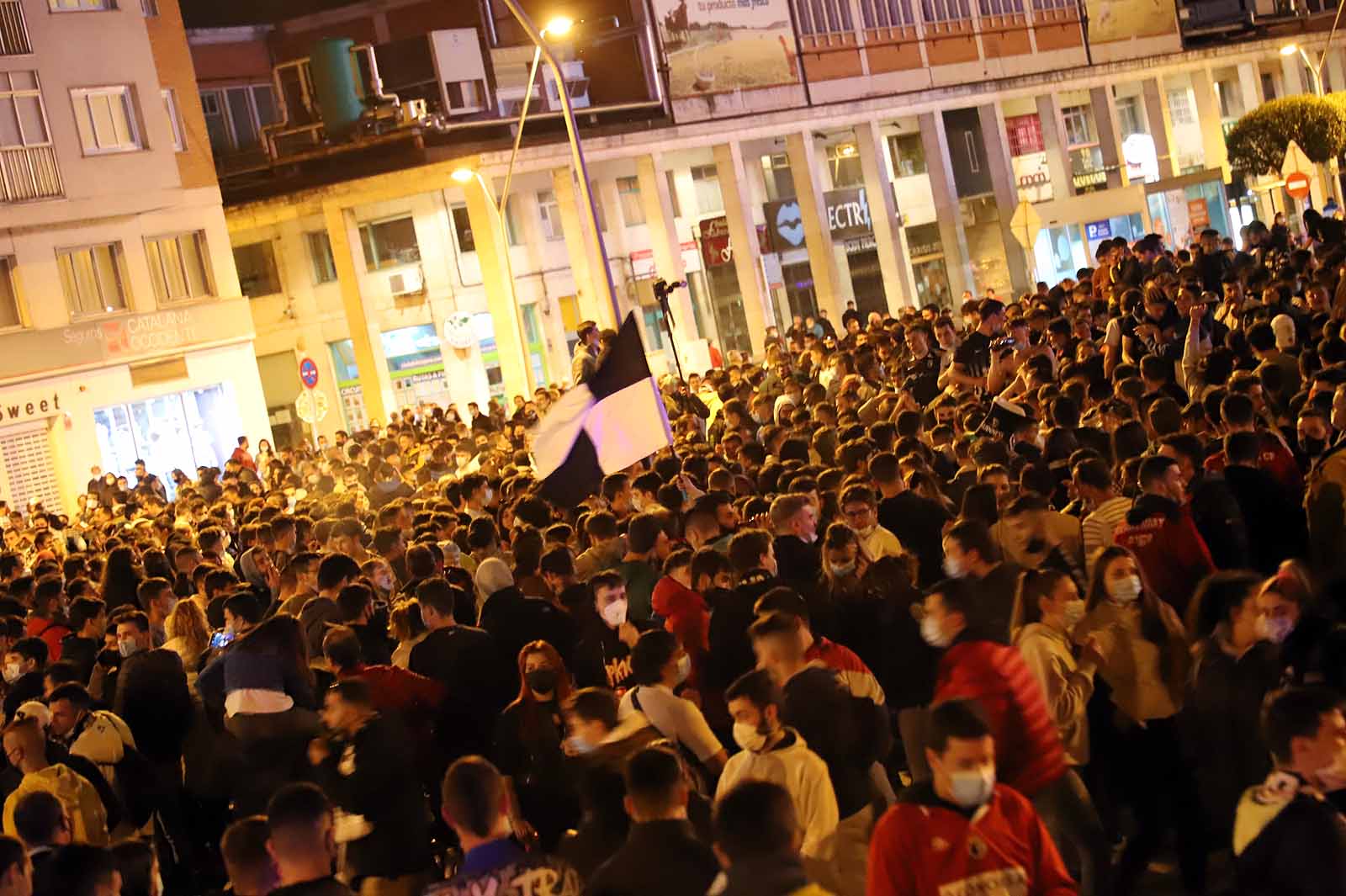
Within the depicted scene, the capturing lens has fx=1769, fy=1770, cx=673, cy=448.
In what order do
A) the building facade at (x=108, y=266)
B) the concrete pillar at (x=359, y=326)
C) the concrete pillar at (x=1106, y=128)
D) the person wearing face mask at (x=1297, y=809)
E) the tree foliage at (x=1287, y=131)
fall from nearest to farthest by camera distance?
the person wearing face mask at (x=1297, y=809) < the building facade at (x=108, y=266) < the concrete pillar at (x=359, y=326) < the tree foliage at (x=1287, y=131) < the concrete pillar at (x=1106, y=128)

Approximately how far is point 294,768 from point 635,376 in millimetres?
5054

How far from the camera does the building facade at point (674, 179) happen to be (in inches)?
1784

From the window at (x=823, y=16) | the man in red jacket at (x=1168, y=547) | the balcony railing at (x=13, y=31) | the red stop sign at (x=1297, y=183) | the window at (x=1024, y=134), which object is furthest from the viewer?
the window at (x=1024, y=134)

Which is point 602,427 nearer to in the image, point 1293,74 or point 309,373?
point 309,373

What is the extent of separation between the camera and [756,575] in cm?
818

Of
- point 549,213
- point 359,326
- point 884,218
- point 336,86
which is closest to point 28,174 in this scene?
point 359,326

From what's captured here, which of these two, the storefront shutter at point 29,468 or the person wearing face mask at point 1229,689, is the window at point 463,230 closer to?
the storefront shutter at point 29,468

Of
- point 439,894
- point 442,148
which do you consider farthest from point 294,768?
point 442,148

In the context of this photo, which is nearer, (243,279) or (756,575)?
(756,575)

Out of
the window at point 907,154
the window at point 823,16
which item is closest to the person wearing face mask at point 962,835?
the window at point 823,16

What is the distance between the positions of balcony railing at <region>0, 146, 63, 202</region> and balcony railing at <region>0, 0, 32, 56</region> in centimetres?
216

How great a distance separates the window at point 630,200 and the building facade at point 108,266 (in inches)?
499

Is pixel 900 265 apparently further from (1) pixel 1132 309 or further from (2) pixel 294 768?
(2) pixel 294 768

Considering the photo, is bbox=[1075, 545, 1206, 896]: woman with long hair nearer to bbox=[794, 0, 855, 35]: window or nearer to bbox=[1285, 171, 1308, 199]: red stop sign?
bbox=[1285, 171, 1308, 199]: red stop sign
